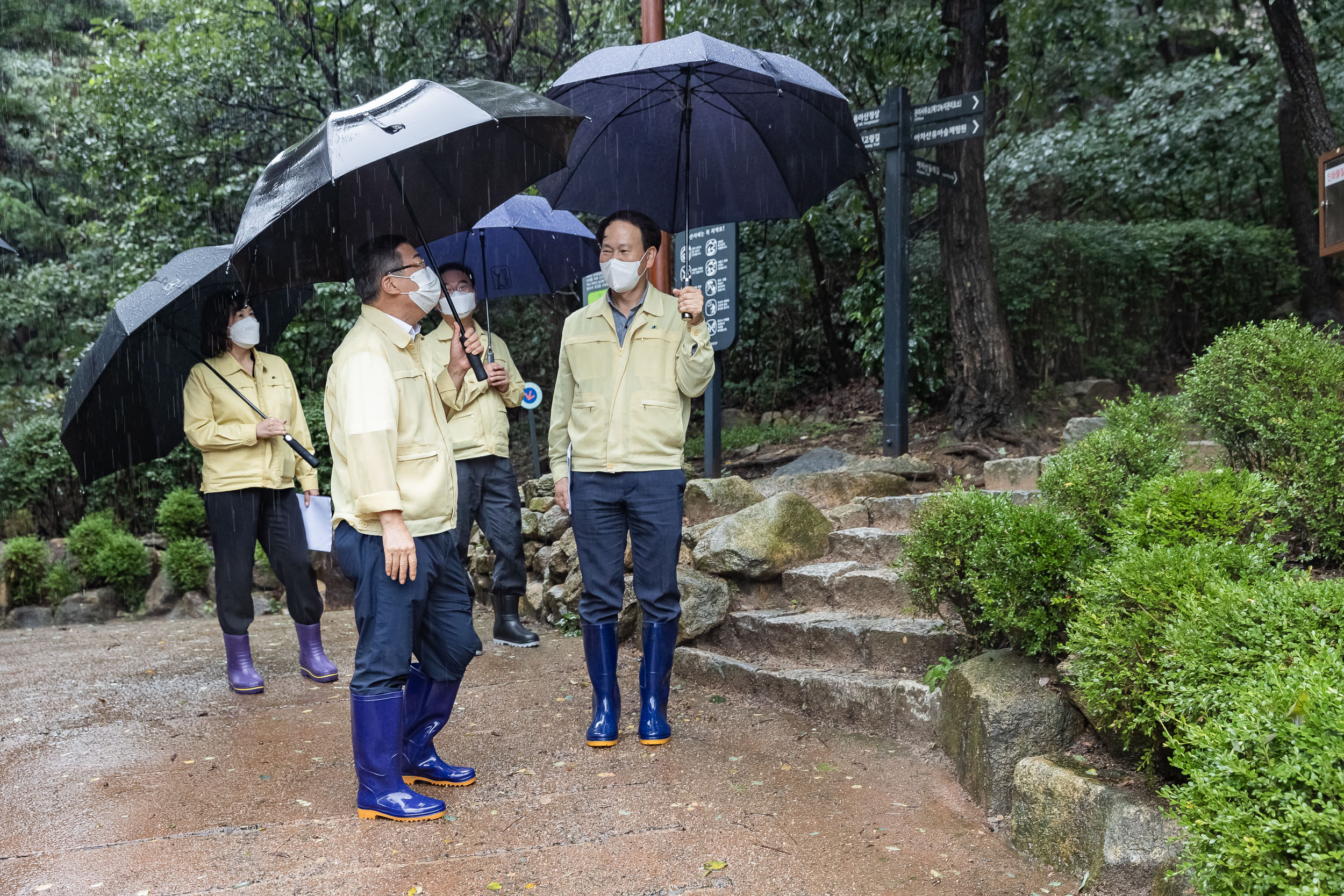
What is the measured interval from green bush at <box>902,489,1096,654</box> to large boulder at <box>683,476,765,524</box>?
2.31 metres

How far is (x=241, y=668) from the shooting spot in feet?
16.0

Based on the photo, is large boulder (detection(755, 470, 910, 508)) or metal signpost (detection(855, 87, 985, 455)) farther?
metal signpost (detection(855, 87, 985, 455))

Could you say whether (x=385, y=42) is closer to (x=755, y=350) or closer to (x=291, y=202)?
(x=755, y=350)

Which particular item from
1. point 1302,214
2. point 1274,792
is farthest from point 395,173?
point 1302,214

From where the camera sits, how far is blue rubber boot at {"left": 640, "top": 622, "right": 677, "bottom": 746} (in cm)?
385

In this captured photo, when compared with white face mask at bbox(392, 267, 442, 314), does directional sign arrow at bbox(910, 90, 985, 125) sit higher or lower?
higher

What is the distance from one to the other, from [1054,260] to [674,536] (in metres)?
6.76

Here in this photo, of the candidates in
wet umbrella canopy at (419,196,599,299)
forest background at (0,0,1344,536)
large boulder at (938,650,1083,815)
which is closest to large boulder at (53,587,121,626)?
forest background at (0,0,1344,536)

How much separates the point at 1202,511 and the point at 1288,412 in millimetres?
786

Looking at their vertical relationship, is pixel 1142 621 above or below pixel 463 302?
below

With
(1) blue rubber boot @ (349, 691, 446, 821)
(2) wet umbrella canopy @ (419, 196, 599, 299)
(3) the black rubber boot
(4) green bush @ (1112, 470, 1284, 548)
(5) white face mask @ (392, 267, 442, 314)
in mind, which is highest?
(2) wet umbrella canopy @ (419, 196, 599, 299)

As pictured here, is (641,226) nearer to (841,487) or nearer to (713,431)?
(841,487)

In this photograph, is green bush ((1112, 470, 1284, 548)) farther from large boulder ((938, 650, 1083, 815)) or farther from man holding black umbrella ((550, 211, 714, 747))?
man holding black umbrella ((550, 211, 714, 747))

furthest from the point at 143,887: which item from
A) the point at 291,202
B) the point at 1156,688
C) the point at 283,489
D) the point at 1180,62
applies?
the point at 1180,62
